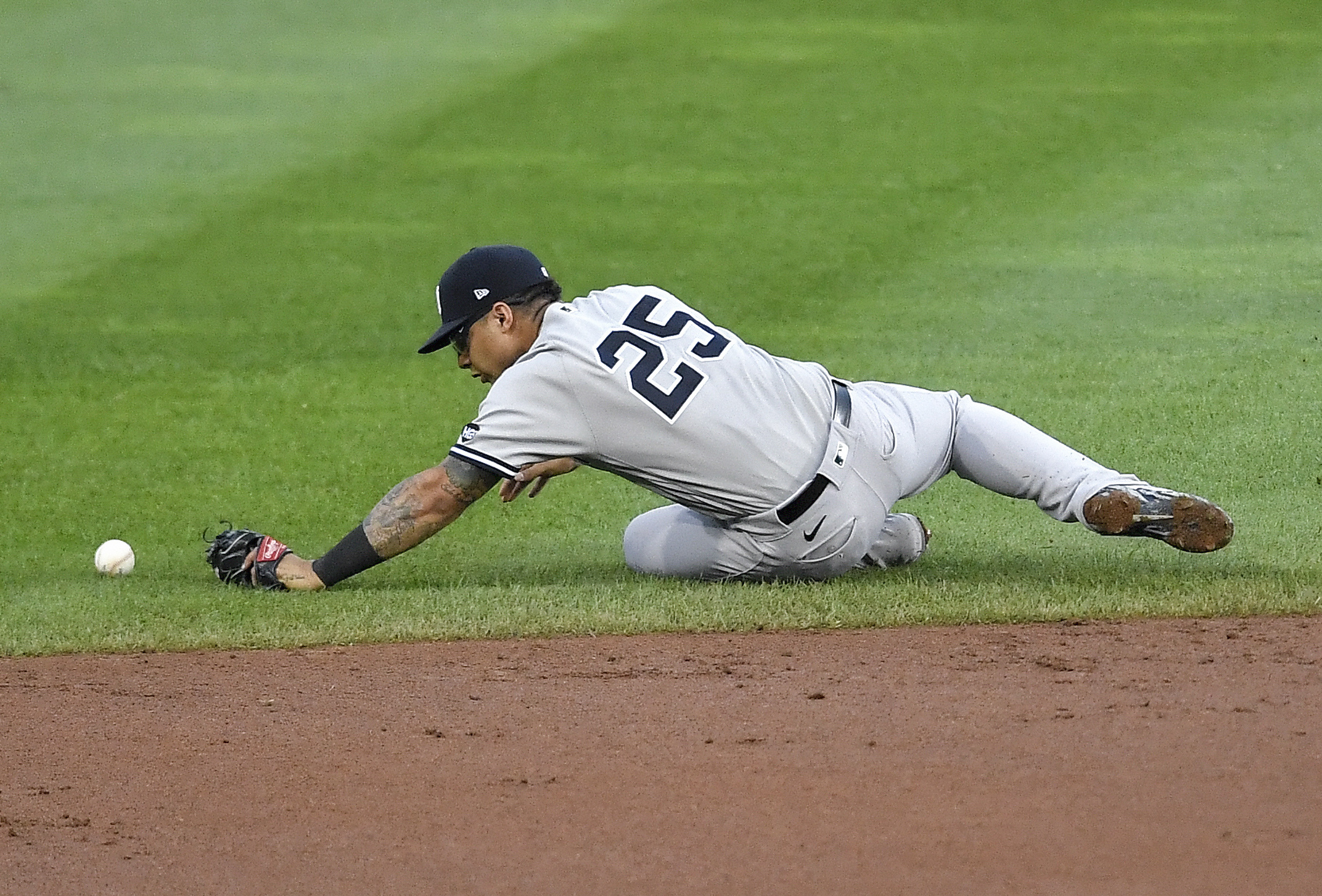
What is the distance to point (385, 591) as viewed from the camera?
5070 millimetres

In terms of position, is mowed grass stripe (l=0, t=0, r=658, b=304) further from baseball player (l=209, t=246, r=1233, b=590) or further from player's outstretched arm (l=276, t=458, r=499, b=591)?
baseball player (l=209, t=246, r=1233, b=590)

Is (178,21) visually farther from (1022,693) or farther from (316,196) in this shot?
(1022,693)

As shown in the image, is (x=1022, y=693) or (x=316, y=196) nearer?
(x=1022, y=693)

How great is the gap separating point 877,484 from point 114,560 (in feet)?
7.21

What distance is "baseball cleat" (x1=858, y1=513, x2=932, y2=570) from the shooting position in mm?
5098

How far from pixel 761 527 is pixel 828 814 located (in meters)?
1.77

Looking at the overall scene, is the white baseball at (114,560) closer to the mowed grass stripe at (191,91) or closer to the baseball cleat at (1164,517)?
the baseball cleat at (1164,517)

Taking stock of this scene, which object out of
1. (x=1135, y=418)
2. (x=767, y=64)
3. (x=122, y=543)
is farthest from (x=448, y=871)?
(x=767, y=64)

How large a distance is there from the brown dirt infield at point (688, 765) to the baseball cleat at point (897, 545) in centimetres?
69

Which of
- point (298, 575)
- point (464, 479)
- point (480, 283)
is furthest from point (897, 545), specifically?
point (298, 575)

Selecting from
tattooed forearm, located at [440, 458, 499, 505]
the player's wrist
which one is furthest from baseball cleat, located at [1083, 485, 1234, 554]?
the player's wrist

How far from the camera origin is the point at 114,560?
536 cm

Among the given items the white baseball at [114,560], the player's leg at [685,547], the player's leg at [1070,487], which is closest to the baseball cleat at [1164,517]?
the player's leg at [1070,487]

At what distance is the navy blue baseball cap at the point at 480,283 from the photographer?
15.9 ft
